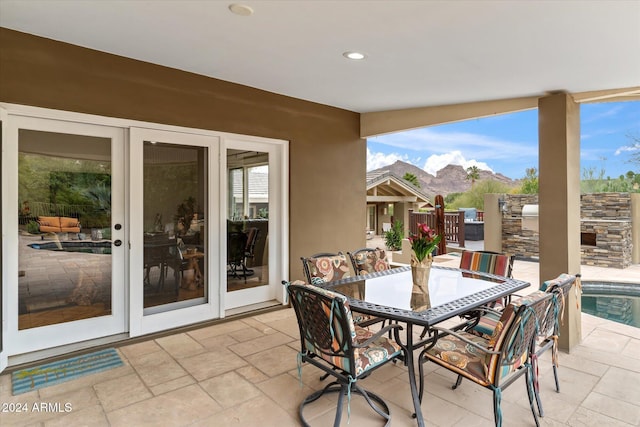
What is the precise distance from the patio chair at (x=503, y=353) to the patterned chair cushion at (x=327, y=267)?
1.19m

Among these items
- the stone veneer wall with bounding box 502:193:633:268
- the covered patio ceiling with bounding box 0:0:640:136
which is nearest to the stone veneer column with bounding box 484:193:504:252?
the stone veneer wall with bounding box 502:193:633:268

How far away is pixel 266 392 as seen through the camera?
2672 millimetres

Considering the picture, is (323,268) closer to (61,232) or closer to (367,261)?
(367,261)

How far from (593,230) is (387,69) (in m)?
8.10

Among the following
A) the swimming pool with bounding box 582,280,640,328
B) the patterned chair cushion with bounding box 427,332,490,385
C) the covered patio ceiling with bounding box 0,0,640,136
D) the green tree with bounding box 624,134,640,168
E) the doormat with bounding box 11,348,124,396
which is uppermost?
the green tree with bounding box 624,134,640,168

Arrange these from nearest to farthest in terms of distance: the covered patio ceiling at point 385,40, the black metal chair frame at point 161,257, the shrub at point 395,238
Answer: the covered patio ceiling at point 385,40 → the black metal chair frame at point 161,257 → the shrub at point 395,238

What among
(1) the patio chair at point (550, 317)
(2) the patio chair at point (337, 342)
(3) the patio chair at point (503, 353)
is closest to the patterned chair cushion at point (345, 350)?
(2) the patio chair at point (337, 342)

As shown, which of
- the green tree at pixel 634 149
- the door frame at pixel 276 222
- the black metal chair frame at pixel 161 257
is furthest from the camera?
the green tree at pixel 634 149

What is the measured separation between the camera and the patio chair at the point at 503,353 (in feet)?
6.39

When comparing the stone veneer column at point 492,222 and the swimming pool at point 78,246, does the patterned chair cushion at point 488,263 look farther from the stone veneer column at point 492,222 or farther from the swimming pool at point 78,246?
the stone veneer column at point 492,222

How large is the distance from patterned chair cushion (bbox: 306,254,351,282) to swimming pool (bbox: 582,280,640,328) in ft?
12.1

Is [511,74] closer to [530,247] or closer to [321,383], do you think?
[321,383]

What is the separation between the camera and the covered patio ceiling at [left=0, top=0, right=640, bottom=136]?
233 centimetres

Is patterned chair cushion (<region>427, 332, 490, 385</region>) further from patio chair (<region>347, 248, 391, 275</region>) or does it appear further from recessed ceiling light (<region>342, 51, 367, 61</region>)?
recessed ceiling light (<region>342, 51, 367, 61</region>)
